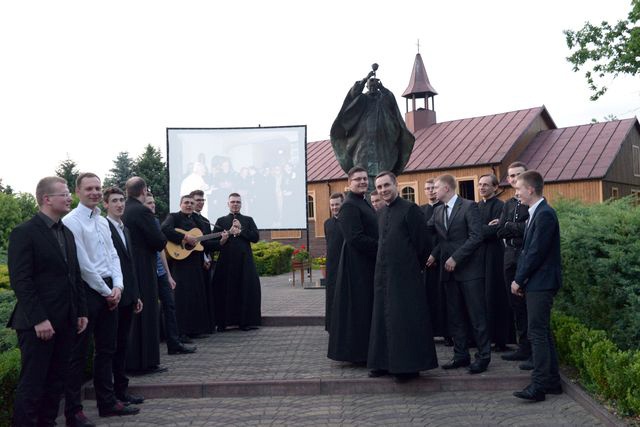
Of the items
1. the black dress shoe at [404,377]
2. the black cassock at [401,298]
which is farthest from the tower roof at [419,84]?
the black dress shoe at [404,377]

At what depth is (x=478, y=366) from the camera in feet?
20.2

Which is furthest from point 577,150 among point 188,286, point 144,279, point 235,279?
point 144,279

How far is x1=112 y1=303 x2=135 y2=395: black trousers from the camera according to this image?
5555 millimetres

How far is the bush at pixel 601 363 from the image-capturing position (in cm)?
466

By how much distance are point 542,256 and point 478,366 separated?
144 centimetres

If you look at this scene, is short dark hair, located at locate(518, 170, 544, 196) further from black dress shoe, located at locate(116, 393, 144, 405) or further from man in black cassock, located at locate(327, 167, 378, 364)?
black dress shoe, located at locate(116, 393, 144, 405)

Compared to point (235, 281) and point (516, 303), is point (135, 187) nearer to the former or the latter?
point (235, 281)

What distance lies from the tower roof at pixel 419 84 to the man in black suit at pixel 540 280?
3668cm

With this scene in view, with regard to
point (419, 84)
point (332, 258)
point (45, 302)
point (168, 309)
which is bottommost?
point (168, 309)

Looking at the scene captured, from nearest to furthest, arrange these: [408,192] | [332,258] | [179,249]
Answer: [332,258] → [179,249] → [408,192]

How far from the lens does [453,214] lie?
6.52 meters

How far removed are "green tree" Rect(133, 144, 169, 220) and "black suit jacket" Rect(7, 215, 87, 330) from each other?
122ft

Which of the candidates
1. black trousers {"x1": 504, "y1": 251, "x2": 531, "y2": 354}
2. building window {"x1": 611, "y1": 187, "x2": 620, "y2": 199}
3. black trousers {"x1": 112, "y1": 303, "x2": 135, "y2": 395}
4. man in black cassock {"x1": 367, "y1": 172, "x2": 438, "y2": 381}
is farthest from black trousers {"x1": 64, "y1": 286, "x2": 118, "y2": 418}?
building window {"x1": 611, "y1": 187, "x2": 620, "y2": 199}

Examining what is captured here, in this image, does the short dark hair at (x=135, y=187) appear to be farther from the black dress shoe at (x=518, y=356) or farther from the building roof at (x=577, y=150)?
the building roof at (x=577, y=150)
